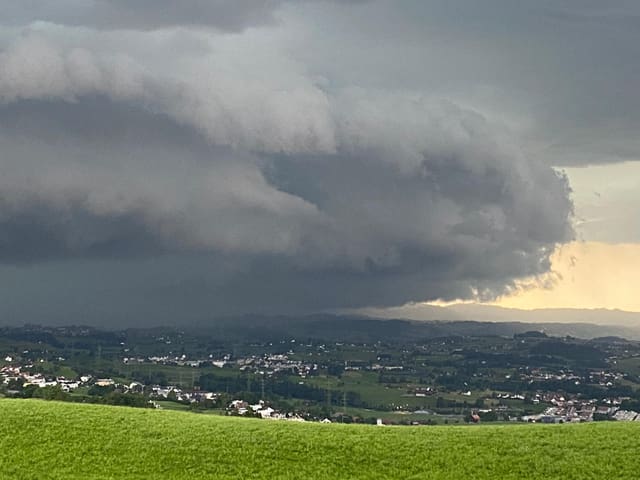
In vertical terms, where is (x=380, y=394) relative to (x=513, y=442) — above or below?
below

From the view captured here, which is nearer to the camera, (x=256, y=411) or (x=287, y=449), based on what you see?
(x=287, y=449)

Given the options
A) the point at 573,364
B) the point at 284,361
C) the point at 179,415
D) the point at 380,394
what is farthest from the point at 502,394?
the point at 179,415

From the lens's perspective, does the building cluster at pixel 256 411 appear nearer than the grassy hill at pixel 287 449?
No

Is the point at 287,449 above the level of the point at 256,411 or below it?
above

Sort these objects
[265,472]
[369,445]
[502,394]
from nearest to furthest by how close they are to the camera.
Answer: [265,472] < [369,445] < [502,394]

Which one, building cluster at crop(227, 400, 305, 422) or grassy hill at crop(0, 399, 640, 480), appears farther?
building cluster at crop(227, 400, 305, 422)

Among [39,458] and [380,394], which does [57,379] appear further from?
[39,458]

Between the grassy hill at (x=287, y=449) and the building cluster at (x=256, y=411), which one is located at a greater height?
the grassy hill at (x=287, y=449)

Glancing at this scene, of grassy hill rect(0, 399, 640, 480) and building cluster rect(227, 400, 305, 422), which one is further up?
grassy hill rect(0, 399, 640, 480)
